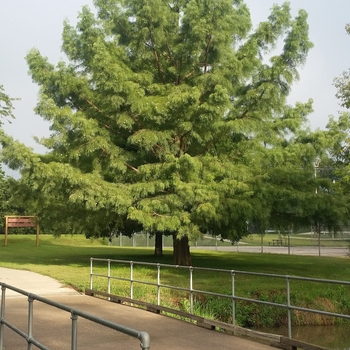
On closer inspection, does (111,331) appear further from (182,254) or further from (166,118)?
(182,254)

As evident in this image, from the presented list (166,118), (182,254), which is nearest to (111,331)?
(166,118)

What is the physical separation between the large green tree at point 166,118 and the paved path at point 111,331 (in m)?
6.98

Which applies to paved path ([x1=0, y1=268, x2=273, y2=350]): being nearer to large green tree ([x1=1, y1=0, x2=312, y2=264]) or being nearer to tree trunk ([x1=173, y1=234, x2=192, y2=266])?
large green tree ([x1=1, y1=0, x2=312, y2=264])

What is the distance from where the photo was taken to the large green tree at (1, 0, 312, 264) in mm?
20781

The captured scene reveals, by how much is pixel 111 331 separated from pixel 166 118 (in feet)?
41.5

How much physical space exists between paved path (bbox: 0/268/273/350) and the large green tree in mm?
6985

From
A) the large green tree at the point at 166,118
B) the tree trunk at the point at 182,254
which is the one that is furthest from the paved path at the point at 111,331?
the tree trunk at the point at 182,254

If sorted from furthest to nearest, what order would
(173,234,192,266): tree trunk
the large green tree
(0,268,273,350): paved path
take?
(173,234,192,266): tree trunk, the large green tree, (0,268,273,350): paved path

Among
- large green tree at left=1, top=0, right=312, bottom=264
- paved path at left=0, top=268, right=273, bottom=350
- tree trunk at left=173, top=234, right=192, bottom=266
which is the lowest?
paved path at left=0, top=268, right=273, bottom=350

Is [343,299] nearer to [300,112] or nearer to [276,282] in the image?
[276,282]

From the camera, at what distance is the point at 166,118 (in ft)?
72.5

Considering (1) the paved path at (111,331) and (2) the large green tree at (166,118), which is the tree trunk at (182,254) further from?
(1) the paved path at (111,331)

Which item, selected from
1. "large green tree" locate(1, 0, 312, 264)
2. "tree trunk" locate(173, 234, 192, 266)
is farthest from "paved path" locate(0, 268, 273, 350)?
"tree trunk" locate(173, 234, 192, 266)

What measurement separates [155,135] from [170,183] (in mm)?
1890
